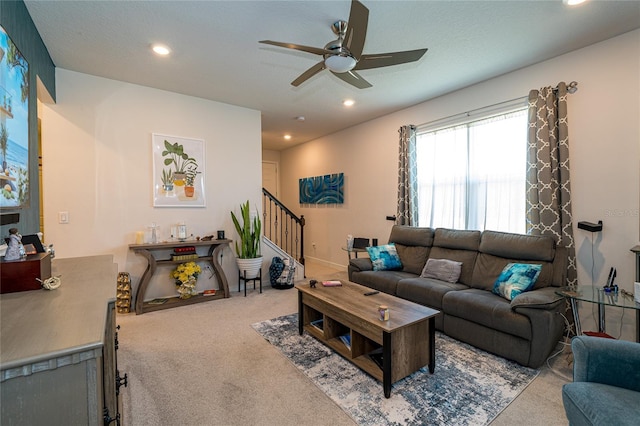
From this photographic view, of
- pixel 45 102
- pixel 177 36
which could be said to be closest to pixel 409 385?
pixel 177 36

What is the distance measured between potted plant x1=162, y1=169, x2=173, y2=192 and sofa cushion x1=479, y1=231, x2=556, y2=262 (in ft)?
13.1

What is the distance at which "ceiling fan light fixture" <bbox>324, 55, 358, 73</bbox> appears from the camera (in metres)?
2.08

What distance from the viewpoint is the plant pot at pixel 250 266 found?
13.5ft

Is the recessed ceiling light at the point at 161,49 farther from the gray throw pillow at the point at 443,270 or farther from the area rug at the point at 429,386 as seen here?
the gray throw pillow at the point at 443,270

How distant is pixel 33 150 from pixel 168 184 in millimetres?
1778

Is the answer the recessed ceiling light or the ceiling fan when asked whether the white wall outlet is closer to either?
the recessed ceiling light

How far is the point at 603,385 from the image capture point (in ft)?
4.55

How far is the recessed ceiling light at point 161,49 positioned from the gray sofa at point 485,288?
3204 millimetres

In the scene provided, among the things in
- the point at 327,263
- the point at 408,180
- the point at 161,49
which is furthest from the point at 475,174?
the point at 161,49

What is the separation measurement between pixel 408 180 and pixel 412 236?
0.91m

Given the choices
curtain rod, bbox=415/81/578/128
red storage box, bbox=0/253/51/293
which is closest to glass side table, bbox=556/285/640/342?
curtain rod, bbox=415/81/578/128

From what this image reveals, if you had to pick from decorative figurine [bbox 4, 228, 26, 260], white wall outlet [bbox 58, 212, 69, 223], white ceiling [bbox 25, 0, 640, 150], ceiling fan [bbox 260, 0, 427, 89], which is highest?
white ceiling [bbox 25, 0, 640, 150]

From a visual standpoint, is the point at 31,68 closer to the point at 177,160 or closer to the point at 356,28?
the point at 177,160

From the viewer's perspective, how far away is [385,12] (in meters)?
2.24
